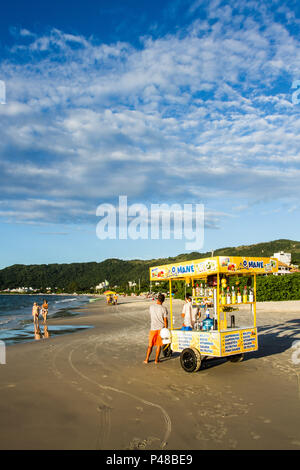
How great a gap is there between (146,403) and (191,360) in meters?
2.63

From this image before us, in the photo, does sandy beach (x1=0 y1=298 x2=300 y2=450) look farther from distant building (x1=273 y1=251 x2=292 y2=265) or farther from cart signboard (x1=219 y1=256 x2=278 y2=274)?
distant building (x1=273 y1=251 x2=292 y2=265)

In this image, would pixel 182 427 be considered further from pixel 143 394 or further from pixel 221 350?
pixel 221 350

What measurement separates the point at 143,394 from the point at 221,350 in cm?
230

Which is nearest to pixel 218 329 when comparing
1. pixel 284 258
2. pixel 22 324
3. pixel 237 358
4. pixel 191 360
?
pixel 191 360

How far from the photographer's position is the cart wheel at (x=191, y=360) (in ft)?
28.5

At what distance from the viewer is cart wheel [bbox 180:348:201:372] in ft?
28.5

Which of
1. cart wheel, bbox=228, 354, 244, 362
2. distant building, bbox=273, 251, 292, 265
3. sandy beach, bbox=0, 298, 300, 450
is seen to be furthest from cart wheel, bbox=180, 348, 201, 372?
distant building, bbox=273, 251, 292, 265

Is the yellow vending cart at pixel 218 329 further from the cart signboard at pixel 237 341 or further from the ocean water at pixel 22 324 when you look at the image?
the ocean water at pixel 22 324

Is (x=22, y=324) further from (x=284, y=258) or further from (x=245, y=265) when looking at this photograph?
(x=284, y=258)

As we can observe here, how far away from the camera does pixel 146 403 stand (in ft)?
21.2

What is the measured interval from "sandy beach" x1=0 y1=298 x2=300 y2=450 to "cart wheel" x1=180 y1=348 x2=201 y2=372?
240 millimetres

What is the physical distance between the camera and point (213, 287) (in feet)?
31.8

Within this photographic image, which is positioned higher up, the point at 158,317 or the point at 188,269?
the point at 188,269
